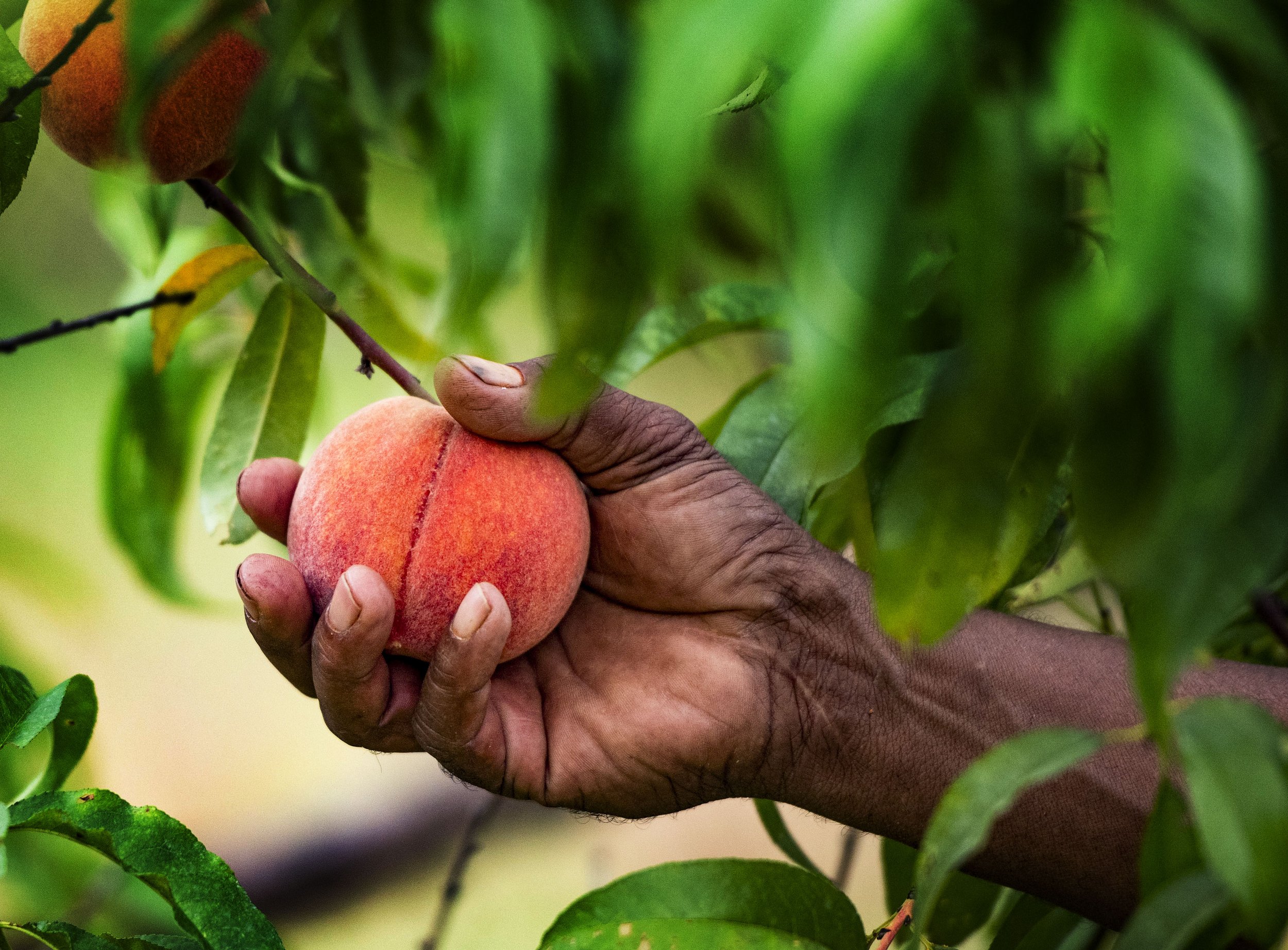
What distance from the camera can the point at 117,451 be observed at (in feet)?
3.27

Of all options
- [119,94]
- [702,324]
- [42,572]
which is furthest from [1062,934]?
[42,572]

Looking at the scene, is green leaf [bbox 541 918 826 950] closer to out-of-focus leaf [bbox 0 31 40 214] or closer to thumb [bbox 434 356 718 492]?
thumb [bbox 434 356 718 492]

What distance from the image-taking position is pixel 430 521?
0.65 m

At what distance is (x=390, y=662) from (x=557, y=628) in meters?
0.17

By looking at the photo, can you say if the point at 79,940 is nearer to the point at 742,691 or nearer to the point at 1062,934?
the point at 742,691

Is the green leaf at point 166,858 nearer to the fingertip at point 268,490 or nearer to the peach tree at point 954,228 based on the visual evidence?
the fingertip at point 268,490

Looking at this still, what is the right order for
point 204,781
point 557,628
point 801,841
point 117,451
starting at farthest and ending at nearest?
point 801,841 < point 204,781 < point 117,451 < point 557,628

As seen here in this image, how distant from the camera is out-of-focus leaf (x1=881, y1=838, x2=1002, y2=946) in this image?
83cm

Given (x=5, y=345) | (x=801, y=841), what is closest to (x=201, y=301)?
(x=5, y=345)

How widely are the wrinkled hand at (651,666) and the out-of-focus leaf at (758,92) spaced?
41 cm

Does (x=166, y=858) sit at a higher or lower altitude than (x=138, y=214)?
lower

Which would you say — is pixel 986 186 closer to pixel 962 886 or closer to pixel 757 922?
pixel 757 922

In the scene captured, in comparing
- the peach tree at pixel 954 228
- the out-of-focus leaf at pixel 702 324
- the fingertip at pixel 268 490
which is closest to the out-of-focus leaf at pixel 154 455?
the fingertip at pixel 268 490

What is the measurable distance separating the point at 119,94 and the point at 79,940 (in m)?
0.48
